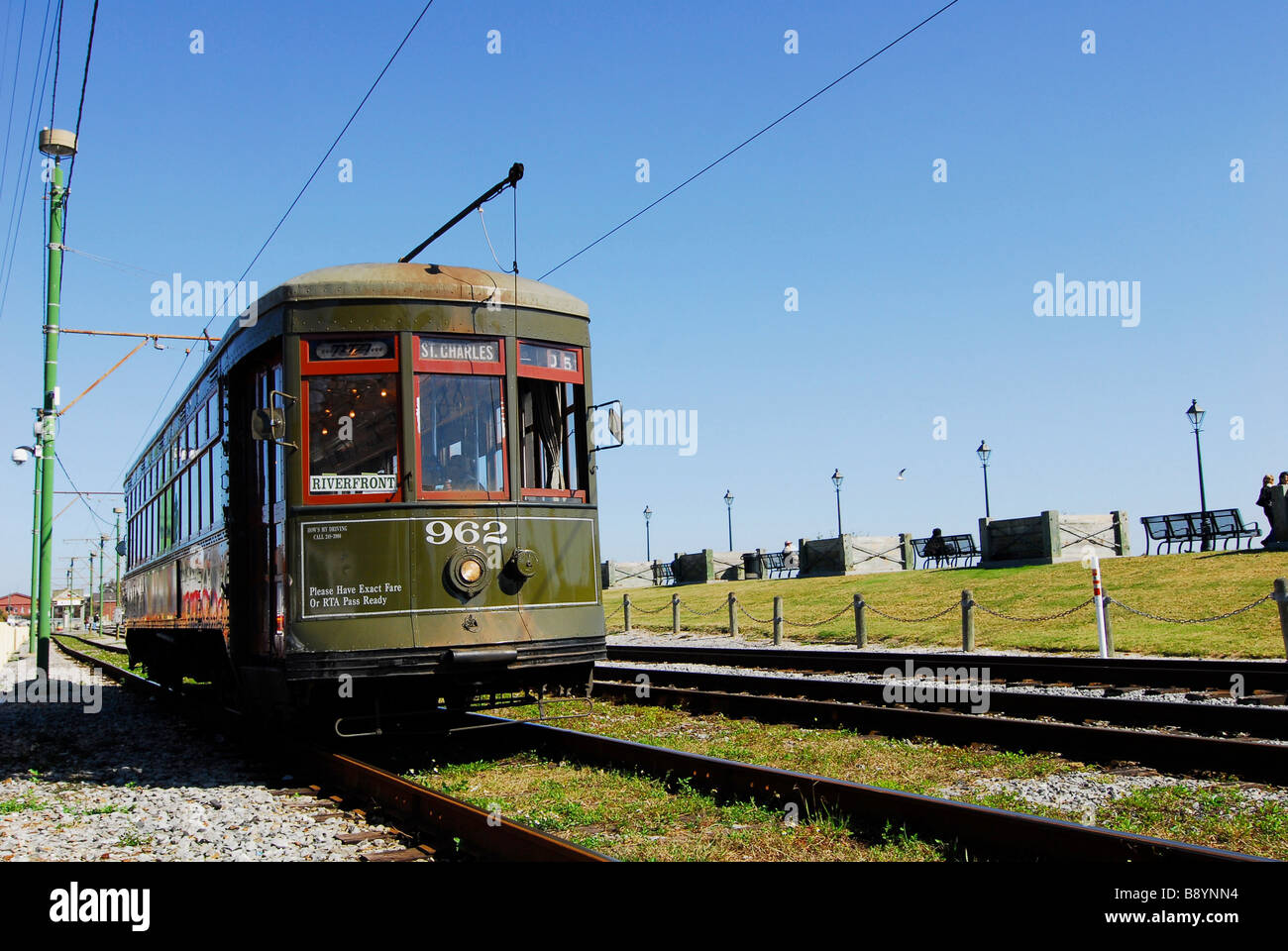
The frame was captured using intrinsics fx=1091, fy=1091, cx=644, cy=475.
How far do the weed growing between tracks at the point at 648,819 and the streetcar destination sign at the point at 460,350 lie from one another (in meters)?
3.00

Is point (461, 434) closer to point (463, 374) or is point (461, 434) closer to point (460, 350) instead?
point (463, 374)

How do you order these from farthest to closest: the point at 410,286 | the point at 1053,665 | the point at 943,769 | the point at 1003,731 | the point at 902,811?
the point at 1053,665, the point at 1003,731, the point at 410,286, the point at 943,769, the point at 902,811

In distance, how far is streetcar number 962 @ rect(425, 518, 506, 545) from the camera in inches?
299

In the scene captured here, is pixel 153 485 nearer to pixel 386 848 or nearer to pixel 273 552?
pixel 273 552

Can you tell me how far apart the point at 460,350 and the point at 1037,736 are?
507 cm

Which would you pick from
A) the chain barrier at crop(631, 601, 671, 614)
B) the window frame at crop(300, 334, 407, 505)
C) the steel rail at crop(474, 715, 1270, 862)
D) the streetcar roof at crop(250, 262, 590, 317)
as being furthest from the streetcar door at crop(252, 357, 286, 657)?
the chain barrier at crop(631, 601, 671, 614)

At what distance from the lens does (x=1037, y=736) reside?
26.2 ft

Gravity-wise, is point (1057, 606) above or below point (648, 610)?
above

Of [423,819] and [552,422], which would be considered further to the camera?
[552,422]

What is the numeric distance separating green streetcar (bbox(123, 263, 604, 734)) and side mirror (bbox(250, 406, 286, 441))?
0.4 inches

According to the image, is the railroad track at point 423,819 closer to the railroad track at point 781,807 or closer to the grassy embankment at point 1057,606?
the railroad track at point 781,807

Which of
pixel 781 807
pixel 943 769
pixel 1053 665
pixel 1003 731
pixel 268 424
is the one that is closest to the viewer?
pixel 781 807

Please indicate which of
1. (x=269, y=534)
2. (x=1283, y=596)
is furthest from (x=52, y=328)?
(x=1283, y=596)

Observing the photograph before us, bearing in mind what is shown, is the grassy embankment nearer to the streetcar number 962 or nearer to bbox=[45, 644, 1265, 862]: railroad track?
bbox=[45, 644, 1265, 862]: railroad track
